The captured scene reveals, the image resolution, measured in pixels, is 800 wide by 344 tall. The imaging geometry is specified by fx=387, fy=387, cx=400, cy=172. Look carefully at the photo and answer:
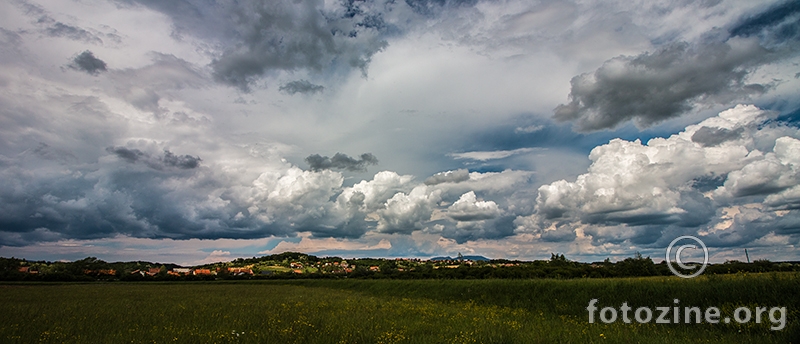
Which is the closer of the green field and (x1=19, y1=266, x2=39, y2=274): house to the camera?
the green field

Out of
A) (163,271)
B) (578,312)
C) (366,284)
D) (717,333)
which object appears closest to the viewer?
(717,333)

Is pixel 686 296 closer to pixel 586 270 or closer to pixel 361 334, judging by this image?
pixel 361 334

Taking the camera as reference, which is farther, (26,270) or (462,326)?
(26,270)

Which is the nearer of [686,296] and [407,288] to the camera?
[686,296]

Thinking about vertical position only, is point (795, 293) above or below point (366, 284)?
above

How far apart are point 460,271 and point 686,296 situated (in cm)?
3706

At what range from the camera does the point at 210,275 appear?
102312 millimetres

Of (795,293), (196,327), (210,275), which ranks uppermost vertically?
(795,293)

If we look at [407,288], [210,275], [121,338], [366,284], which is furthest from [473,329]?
[210,275]

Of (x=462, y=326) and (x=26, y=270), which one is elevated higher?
(x=462, y=326)

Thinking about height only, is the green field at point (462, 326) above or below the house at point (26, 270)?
above

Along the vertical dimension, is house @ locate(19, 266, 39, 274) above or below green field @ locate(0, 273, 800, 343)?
below

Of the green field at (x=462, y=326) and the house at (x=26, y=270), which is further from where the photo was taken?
the house at (x=26, y=270)

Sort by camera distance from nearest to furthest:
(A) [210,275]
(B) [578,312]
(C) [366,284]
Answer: (B) [578,312]
(C) [366,284]
(A) [210,275]
